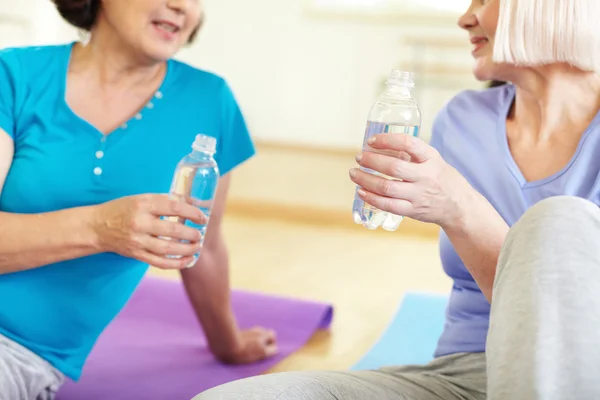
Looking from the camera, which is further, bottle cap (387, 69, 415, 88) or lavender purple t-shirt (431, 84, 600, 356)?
lavender purple t-shirt (431, 84, 600, 356)

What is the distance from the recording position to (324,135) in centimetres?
561

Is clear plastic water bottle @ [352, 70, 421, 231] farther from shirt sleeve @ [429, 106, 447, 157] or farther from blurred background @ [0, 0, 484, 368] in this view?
blurred background @ [0, 0, 484, 368]

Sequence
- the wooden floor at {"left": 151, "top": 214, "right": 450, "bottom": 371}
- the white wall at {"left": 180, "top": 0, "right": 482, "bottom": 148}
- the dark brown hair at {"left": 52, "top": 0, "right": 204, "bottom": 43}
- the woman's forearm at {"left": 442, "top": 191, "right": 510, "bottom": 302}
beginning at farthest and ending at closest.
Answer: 1. the white wall at {"left": 180, "top": 0, "right": 482, "bottom": 148}
2. the wooden floor at {"left": 151, "top": 214, "right": 450, "bottom": 371}
3. the dark brown hair at {"left": 52, "top": 0, "right": 204, "bottom": 43}
4. the woman's forearm at {"left": 442, "top": 191, "right": 510, "bottom": 302}

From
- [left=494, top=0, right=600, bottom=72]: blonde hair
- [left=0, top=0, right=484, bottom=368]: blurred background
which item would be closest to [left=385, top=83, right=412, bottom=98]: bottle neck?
[left=494, top=0, right=600, bottom=72]: blonde hair

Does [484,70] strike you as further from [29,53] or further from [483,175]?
[29,53]

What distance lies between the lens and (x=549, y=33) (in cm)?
144

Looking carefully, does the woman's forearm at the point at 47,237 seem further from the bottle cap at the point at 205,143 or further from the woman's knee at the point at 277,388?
the woman's knee at the point at 277,388

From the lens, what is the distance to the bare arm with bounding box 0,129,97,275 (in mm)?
1468

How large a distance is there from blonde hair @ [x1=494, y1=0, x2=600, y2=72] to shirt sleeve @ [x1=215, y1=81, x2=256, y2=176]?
23.1 inches

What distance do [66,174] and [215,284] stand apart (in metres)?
0.57

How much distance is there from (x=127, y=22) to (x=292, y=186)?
3848 mm

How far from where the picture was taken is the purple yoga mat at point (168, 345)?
204cm

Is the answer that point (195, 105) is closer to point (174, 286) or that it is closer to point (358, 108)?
point (174, 286)

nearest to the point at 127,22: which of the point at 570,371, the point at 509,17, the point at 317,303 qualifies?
the point at 509,17
